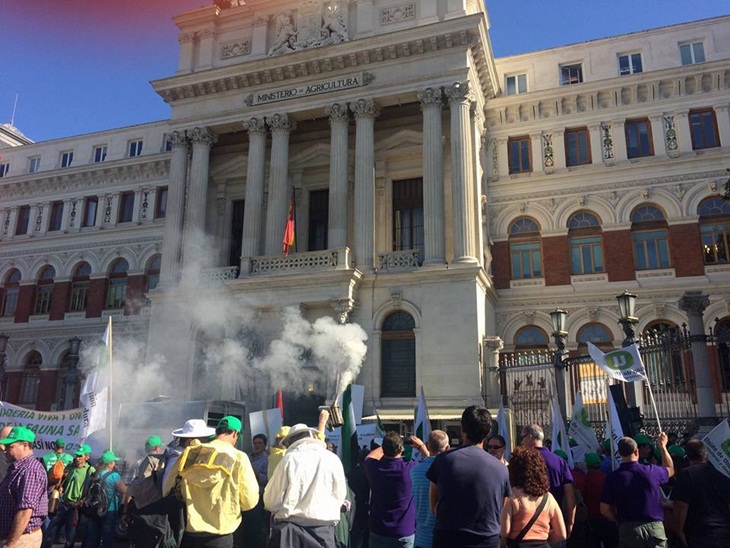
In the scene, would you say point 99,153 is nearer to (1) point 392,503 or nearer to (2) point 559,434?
(2) point 559,434

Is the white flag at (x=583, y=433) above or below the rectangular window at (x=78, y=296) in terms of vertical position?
below

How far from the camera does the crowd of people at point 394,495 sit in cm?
473

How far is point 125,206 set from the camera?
107 ft

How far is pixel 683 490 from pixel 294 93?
21883mm

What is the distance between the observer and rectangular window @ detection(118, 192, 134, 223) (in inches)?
1276

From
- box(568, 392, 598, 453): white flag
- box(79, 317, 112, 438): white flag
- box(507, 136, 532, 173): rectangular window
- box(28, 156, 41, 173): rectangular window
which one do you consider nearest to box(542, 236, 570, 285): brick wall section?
box(507, 136, 532, 173): rectangular window

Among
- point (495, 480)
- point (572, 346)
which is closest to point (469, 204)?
point (572, 346)

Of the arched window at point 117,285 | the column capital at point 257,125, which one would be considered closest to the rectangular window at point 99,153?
the arched window at point 117,285

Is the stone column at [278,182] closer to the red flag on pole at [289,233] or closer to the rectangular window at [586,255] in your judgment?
the red flag on pole at [289,233]

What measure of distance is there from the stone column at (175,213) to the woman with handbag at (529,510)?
71.5 feet

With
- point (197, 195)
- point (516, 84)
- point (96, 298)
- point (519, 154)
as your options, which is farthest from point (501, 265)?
point (96, 298)

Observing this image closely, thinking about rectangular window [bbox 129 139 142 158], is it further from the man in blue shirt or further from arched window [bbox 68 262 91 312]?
the man in blue shirt

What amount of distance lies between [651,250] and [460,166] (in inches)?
330

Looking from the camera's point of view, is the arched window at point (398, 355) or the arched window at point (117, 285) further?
the arched window at point (117, 285)
